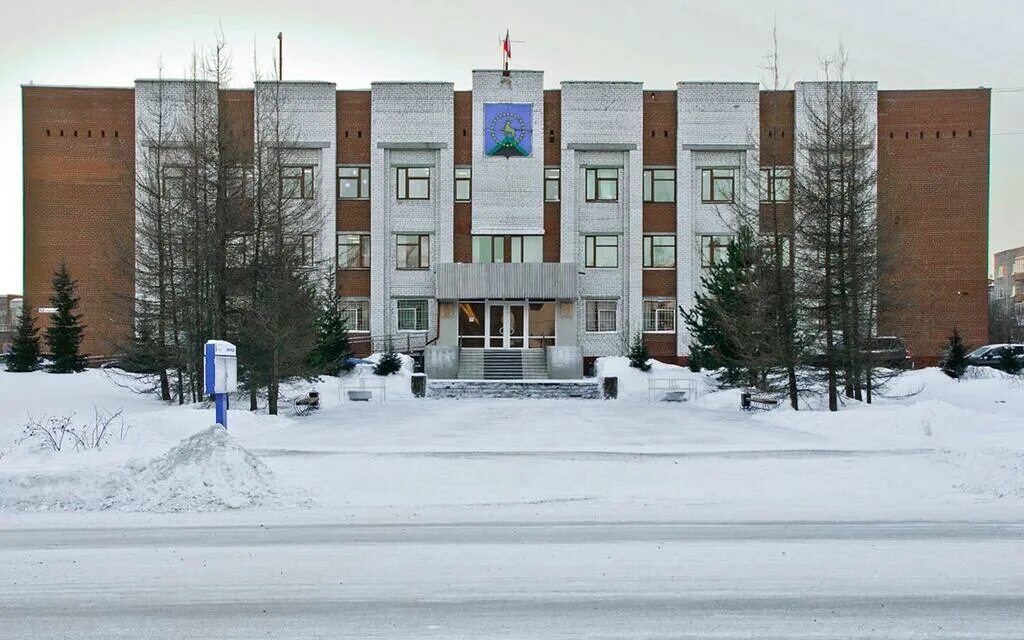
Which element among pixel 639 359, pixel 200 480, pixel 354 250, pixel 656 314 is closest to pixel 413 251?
pixel 354 250

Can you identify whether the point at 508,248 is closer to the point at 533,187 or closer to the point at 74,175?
the point at 533,187

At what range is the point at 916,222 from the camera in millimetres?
44906

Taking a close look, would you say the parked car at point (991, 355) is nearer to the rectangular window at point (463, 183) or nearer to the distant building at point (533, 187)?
the distant building at point (533, 187)

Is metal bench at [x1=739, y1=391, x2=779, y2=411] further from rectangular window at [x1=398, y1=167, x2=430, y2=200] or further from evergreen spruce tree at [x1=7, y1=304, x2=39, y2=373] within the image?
evergreen spruce tree at [x1=7, y1=304, x2=39, y2=373]

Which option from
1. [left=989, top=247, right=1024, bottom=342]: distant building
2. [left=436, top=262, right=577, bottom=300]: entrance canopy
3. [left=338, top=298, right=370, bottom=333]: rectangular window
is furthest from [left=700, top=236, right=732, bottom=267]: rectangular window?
[left=989, top=247, right=1024, bottom=342]: distant building

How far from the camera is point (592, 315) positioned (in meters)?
45.1

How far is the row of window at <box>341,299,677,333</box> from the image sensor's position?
44.6m

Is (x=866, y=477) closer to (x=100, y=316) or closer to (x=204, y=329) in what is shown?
(x=204, y=329)

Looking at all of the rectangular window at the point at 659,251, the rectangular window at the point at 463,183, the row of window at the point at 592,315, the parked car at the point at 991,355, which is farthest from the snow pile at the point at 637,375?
the parked car at the point at 991,355

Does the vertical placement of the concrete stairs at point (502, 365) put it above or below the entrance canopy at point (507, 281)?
below

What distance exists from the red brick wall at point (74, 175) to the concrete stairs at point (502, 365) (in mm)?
19746

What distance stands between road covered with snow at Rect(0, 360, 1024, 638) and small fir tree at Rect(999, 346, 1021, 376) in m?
24.1

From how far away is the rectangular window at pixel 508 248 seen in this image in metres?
44.4

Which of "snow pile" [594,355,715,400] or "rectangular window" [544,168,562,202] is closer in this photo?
"snow pile" [594,355,715,400]
